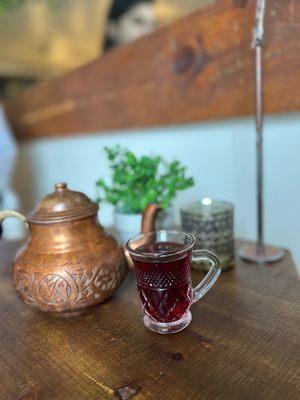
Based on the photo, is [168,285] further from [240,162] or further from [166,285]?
[240,162]

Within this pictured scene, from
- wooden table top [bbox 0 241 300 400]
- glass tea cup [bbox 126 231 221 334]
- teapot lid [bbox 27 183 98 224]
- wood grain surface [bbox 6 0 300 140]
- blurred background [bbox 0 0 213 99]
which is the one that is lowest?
wooden table top [bbox 0 241 300 400]

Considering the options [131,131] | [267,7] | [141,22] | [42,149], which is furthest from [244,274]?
[42,149]

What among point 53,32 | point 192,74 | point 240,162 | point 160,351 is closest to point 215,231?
point 160,351

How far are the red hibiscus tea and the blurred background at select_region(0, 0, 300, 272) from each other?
0.61m

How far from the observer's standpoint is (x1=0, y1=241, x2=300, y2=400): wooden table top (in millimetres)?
358

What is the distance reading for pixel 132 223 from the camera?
28.2 inches

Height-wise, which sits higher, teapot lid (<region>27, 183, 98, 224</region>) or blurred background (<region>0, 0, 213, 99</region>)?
blurred background (<region>0, 0, 213, 99</region>)

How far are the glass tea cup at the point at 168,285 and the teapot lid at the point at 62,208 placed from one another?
0.33 feet

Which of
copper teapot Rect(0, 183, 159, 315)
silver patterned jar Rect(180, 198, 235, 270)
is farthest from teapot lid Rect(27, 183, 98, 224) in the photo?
silver patterned jar Rect(180, 198, 235, 270)

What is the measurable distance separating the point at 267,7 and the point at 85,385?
838mm

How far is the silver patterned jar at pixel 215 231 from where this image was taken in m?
0.64

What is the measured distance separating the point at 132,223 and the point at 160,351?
332 millimetres

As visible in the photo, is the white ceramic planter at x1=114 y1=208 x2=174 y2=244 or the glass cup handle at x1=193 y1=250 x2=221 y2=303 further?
the white ceramic planter at x1=114 y1=208 x2=174 y2=244

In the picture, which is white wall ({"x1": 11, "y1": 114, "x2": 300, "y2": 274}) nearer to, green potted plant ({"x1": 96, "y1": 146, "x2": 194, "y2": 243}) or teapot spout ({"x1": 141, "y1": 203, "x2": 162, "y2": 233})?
green potted plant ({"x1": 96, "y1": 146, "x2": 194, "y2": 243})
